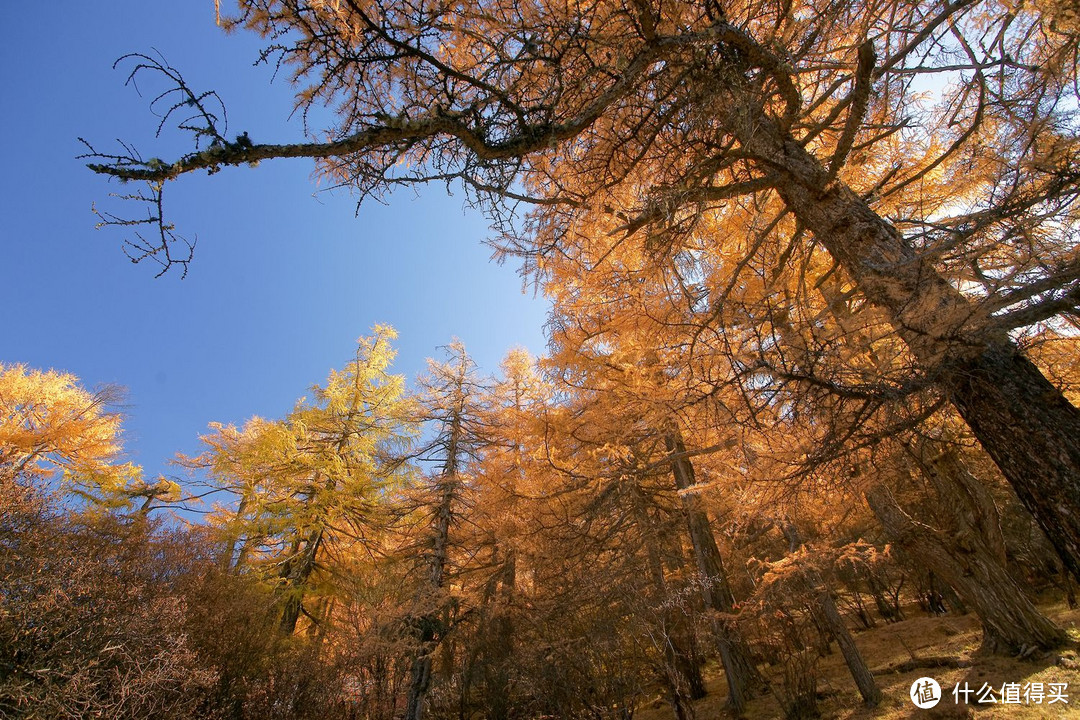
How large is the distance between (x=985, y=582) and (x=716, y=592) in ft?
11.3

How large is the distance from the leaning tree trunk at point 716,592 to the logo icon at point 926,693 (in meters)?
2.16

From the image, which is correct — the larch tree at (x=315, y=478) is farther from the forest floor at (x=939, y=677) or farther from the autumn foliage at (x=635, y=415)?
the forest floor at (x=939, y=677)

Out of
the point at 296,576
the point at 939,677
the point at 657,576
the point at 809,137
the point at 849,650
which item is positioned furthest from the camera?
the point at 296,576

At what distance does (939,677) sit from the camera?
239 inches

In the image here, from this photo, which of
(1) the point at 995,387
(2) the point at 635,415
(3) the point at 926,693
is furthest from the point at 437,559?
(1) the point at 995,387

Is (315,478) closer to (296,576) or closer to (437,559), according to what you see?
(296,576)

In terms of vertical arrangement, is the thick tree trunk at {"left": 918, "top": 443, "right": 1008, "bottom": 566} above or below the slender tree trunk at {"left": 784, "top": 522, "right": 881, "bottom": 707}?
above

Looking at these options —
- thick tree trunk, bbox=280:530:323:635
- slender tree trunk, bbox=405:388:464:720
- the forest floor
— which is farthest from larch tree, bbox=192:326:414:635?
the forest floor

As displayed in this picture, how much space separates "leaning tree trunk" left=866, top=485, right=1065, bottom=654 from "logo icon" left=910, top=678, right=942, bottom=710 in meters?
1.15

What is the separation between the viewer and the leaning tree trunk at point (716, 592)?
22.1 feet

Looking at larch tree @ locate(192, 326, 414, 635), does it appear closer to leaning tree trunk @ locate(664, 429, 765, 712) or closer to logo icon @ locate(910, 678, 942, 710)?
leaning tree trunk @ locate(664, 429, 765, 712)

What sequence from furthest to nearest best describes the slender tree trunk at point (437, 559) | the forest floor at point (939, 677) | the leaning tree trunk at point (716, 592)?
the slender tree trunk at point (437, 559) < the leaning tree trunk at point (716, 592) < the forest floor at point (939, 677)

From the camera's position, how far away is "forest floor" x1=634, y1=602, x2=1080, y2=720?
181 inches

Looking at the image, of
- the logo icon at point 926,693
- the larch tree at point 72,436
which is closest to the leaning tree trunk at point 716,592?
the logo icon at point 926,693
